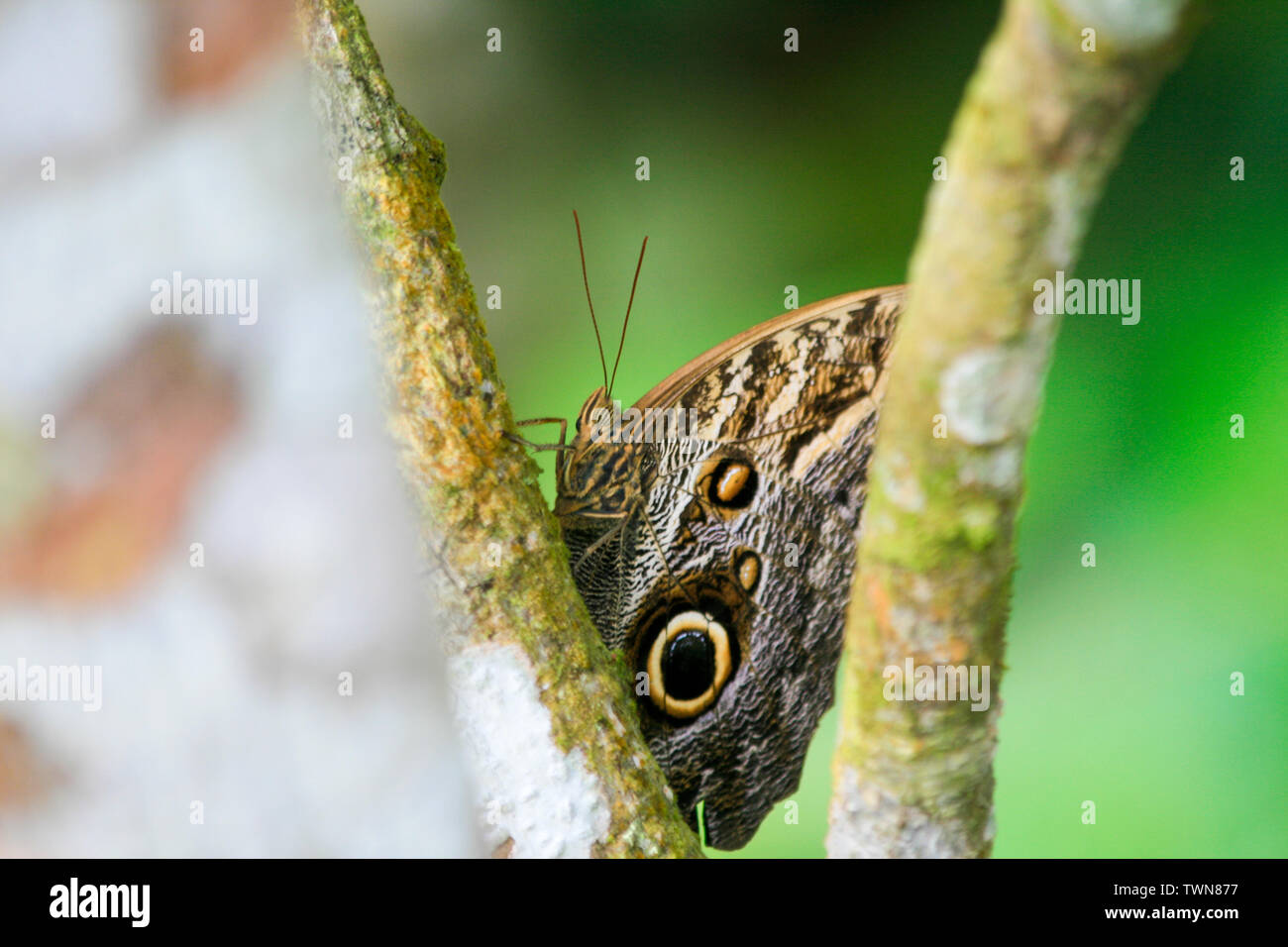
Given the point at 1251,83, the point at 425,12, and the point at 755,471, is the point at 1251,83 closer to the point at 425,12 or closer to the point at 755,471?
the point at 755,471

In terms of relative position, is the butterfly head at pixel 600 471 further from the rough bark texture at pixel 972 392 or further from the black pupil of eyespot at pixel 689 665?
the rough bark texture at pixel 972 392

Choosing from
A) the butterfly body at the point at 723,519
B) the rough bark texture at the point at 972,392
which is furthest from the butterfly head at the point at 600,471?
the rough bark texture at the point at 972,392

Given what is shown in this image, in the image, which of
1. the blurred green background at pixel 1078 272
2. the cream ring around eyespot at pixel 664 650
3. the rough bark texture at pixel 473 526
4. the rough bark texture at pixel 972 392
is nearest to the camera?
the rough bark texture at pixel 972 392

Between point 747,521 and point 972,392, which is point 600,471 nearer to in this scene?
point 747,521

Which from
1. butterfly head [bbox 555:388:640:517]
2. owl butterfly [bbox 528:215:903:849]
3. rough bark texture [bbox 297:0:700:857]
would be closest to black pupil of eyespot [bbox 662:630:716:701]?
owl butterfly [bbox 528:215:903:849]

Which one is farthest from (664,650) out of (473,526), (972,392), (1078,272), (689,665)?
(1078,272)

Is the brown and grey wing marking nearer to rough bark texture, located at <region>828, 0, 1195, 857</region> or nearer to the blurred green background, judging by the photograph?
the blurred green background
